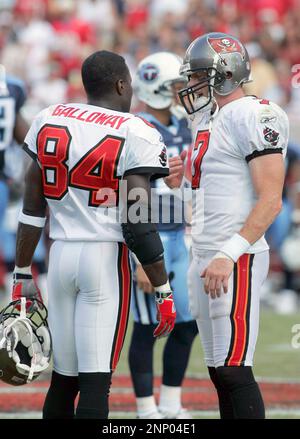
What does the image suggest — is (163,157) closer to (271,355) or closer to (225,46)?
(225,46)

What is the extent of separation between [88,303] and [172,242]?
1.60 m

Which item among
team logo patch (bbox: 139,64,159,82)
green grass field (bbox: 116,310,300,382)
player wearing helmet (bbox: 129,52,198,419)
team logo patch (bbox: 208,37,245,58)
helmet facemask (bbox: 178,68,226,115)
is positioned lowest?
green grass field (bbox: 116,310,300,382)

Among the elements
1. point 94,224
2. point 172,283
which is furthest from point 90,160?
point 172,283

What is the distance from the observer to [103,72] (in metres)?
4.17

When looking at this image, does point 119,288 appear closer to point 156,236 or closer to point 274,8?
point 156,236

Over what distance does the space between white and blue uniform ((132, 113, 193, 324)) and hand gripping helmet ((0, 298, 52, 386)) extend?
137 centimetres

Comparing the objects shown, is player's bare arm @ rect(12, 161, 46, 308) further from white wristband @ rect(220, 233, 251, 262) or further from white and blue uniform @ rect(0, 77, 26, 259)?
white and blue uniform @ rect(0, 77, 26, 259)

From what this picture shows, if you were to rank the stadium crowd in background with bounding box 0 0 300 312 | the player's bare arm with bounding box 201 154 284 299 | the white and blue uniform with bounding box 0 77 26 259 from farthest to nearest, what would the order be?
the stadium crowd in background with bounding box 0 0 300 312 < the white and blue uniform with bounding box 0 77 26 259 < the player's bare arm with bounding box 201 154 284 299

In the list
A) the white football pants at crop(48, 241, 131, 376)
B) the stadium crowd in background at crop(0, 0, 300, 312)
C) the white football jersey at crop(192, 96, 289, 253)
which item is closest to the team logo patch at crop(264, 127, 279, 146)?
the white football jersey at crop(192, 96, 289, 253)

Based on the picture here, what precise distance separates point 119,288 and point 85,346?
0.88 ft

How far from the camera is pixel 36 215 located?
14.1 ft

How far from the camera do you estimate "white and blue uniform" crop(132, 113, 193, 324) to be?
18.2ft

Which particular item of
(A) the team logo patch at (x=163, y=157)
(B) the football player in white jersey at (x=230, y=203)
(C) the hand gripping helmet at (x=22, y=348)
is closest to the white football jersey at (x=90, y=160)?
(A) the team logo patch at (x=163, y=157)

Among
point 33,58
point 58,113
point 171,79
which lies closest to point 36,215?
point 58,113
